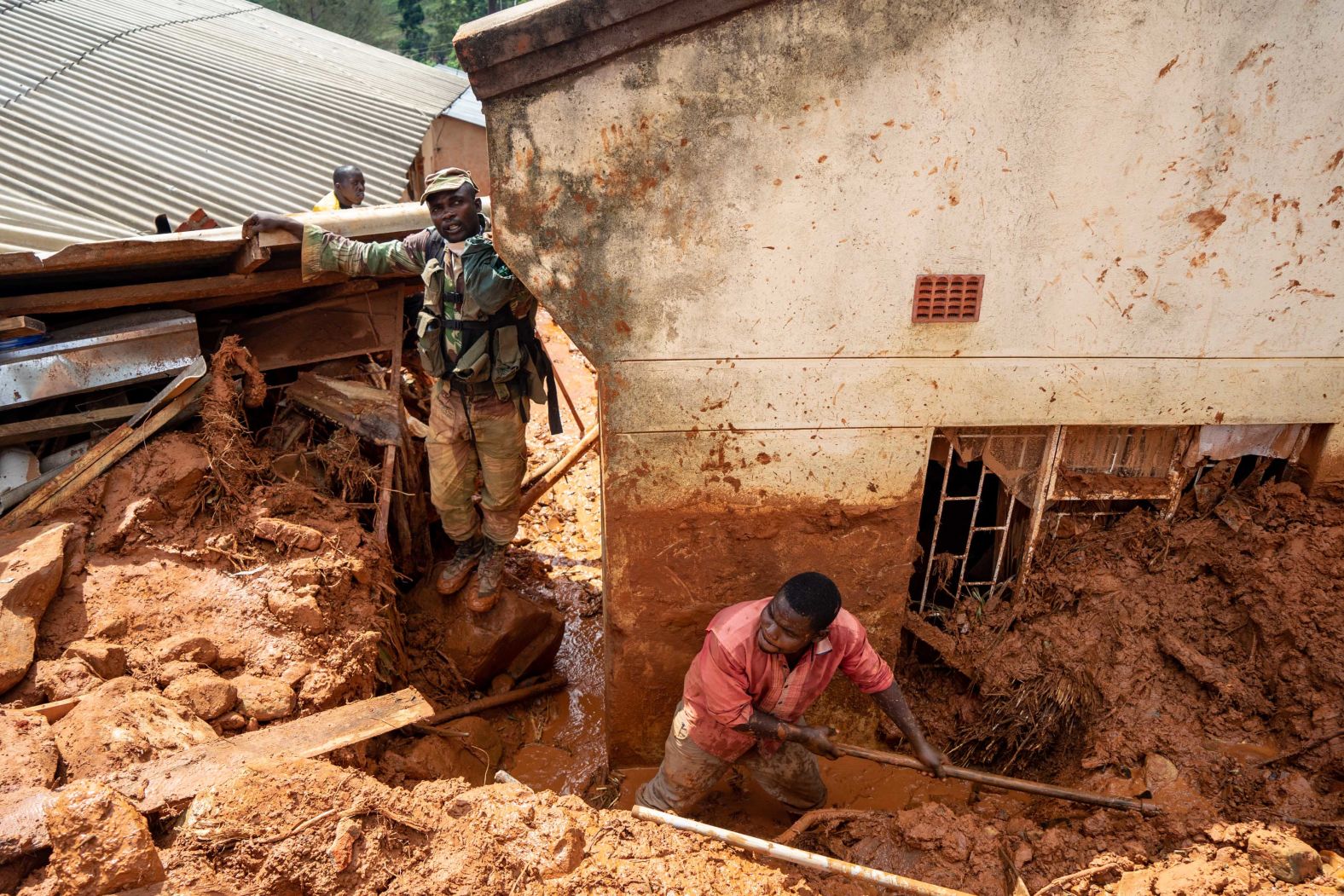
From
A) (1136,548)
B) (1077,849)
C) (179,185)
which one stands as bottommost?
(1077,849)

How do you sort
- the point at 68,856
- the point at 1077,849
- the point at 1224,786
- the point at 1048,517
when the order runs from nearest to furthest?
the point at 68,856
the point at 1077,849
the point at 1224,786
the point at 1048,517

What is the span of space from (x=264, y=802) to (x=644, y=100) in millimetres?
2970

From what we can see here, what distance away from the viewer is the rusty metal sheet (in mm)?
4305

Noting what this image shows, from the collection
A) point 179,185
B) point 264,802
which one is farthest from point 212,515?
point 179,185

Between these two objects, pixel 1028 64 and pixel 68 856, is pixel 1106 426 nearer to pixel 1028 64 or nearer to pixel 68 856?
pixel 1028 64

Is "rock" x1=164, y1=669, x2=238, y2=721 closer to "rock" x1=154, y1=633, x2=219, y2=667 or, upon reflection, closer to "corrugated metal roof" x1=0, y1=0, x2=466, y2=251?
"rock" x1=154, y1=633, x2=219, y2=667

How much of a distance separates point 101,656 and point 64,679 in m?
0.15

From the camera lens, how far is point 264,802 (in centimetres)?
296

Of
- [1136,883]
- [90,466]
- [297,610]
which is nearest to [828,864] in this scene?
[1136,883]

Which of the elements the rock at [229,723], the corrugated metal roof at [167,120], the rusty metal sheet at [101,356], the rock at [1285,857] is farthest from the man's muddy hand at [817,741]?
the corrugated metal roof at [167,120]

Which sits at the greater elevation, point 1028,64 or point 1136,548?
point 1028,64

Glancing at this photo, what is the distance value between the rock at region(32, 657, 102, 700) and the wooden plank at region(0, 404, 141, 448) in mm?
1423

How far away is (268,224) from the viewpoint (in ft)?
14.7

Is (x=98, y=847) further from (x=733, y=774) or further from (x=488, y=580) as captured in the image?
(x=733, y=774)
